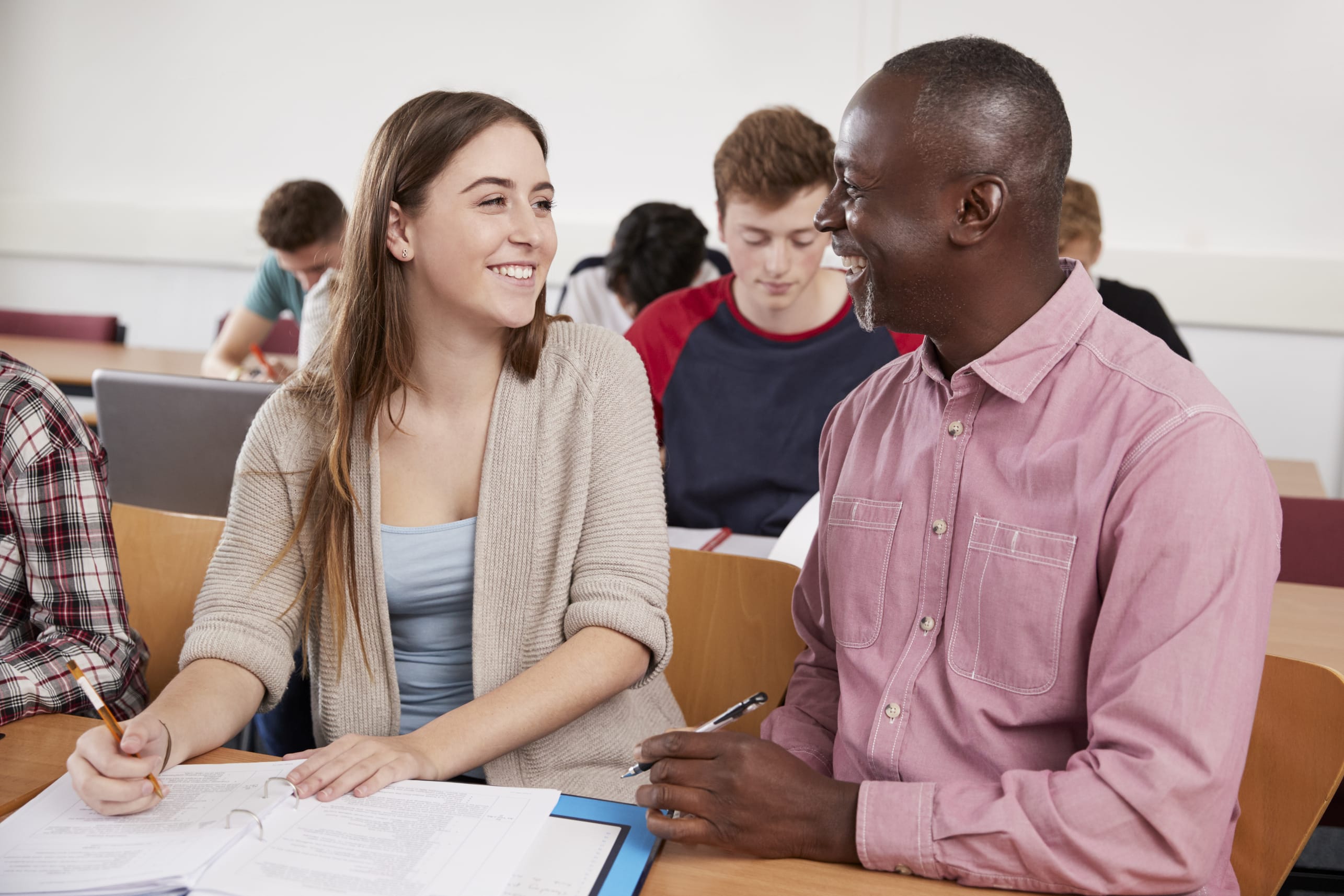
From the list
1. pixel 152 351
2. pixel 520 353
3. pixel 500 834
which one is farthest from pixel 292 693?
pixel 152 351

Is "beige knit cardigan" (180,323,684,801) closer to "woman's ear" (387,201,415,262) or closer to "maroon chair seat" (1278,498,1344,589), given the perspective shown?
"woman's ear" (387,201,415,262)

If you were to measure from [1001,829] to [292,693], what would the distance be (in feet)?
3.66

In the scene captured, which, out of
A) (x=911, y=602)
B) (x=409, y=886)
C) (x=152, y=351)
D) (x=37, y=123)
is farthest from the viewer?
(x=37, y=123)

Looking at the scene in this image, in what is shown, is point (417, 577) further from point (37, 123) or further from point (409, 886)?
point (37, 123)

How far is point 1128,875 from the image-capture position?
0.87 m

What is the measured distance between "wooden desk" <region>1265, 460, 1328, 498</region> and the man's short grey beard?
1.84 meters

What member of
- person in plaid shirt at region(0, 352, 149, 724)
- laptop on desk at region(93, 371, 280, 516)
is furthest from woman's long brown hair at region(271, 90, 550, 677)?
laptop on desk at region(93, 371, 280, 516)

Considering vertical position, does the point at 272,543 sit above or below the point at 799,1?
below

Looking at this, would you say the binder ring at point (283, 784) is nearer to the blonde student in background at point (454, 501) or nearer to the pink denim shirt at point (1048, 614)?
the blonde student in background at point (454, 501)

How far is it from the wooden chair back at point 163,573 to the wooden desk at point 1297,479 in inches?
89.3

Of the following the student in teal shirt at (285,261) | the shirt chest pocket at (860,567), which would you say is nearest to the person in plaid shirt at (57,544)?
the shirt chest pocket at (860,567)

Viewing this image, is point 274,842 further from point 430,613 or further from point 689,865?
point 430,613

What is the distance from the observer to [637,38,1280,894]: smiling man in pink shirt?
870 mm

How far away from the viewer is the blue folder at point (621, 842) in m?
0.89
